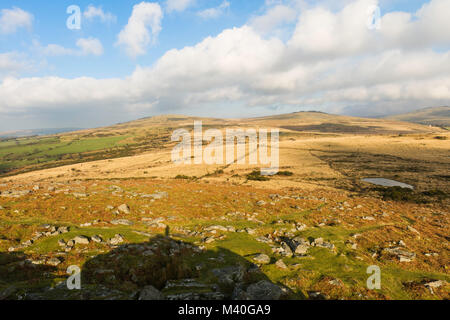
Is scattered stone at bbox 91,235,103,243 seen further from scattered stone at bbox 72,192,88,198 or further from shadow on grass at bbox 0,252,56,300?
scattered stone at bbox 72,192,88,198

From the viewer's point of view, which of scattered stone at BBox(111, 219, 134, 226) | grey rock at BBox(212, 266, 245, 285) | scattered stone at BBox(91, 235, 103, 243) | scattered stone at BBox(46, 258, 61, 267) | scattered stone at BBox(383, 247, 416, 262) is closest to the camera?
grey rock at BBox(212, 266, 245, 285)

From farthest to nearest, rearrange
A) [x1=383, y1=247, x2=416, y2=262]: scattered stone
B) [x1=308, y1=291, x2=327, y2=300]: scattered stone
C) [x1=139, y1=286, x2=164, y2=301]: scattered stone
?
[x1=383, y1=247, x2=416, y2=262]: scattered stone → [x1=308, y1=291, x2=327, y2=300]: scattered stone → [x1=139, y1=286, x2=164, y2=301]: scattered stone

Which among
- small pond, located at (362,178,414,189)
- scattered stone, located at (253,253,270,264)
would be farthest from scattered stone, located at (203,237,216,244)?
small pond, located at (362,178,414,189)

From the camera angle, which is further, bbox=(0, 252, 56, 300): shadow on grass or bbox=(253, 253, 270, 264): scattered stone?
bbox=(253, 253, 270, 264): scattered stone

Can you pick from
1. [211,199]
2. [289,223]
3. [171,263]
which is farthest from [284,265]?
[211,199]

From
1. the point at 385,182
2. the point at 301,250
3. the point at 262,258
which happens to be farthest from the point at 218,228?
the point at 385,182

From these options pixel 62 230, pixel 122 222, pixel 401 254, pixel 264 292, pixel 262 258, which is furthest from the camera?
pixel 122 222

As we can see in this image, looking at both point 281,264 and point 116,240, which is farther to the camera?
point 116,240

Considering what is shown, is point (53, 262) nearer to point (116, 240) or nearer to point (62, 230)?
point (116, 240)

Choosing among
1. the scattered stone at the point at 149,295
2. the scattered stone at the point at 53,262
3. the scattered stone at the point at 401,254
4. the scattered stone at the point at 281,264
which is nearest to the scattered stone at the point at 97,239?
the scattered stone at the point at 53,262

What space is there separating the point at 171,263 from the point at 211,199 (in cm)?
1385

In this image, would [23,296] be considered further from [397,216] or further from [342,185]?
[342,185]

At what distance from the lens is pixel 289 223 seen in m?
17.2

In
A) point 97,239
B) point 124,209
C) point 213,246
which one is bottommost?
point 213,246
